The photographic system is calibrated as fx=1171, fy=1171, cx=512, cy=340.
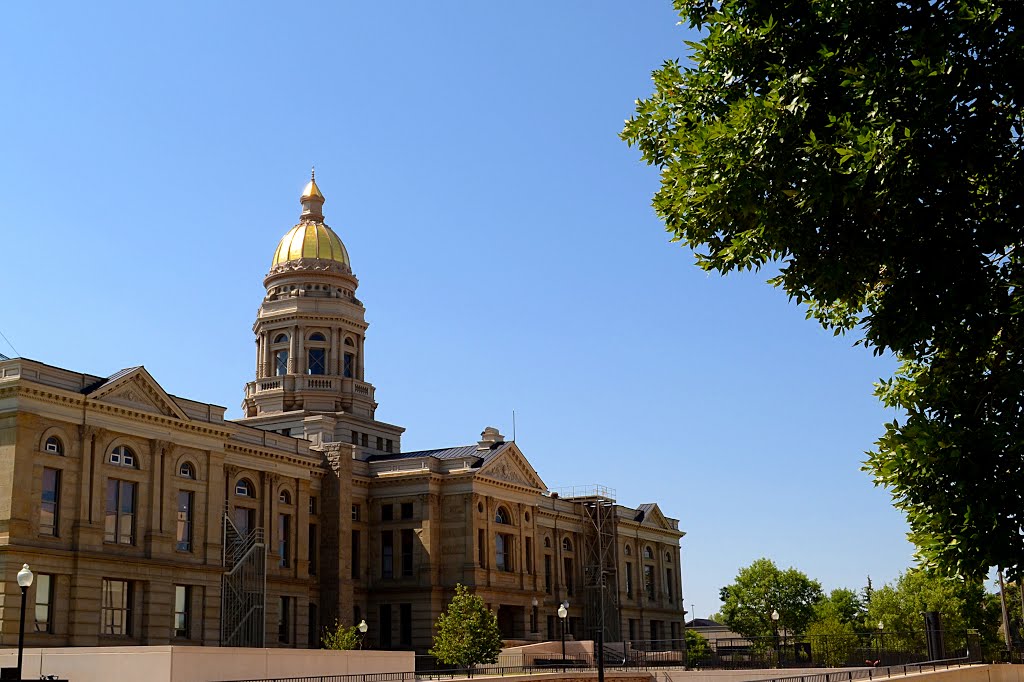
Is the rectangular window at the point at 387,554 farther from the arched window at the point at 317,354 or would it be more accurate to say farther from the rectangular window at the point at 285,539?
the arched window at the point at 317,354

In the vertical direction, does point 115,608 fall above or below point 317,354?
below

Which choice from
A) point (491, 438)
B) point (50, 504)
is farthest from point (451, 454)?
point (50, 504)

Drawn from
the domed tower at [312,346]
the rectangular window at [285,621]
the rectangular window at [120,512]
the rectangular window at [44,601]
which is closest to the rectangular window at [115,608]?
the rectangular window at [120,512]

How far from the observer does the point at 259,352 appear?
279ft

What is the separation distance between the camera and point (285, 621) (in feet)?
218

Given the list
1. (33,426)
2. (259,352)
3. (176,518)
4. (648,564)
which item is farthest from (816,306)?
(648,564)

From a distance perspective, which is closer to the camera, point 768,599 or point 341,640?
Answer: point 341,640

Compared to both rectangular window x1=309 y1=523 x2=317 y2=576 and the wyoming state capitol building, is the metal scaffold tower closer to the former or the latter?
the wyoming state capitol building

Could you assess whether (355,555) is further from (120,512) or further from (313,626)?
(120,512)

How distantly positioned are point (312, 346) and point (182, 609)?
2912cm

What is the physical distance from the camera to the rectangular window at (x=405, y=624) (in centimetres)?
7362

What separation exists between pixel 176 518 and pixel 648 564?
51.9 meters

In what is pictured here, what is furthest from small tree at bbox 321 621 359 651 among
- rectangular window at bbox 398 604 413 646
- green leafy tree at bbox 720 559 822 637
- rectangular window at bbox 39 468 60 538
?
green leafy tree at bbox 720 559 822 637

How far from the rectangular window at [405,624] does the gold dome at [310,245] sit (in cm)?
2613
